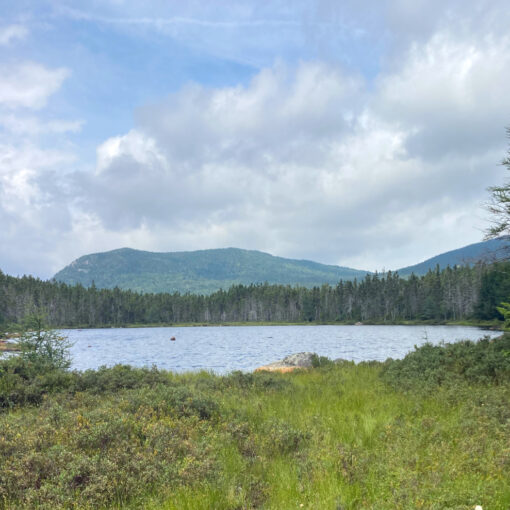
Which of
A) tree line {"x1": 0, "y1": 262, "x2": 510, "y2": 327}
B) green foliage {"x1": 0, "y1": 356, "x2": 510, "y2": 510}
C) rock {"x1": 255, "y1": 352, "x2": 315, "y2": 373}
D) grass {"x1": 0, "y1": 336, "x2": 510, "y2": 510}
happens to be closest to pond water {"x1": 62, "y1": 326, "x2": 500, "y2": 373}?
rock {"x1": 255, "y1": 352, "x2": 315, "y2": 373}

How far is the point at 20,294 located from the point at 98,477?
6497 inches

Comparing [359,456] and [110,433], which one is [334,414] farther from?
[110,433]

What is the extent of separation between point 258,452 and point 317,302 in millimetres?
176382

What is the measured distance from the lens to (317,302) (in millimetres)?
182125

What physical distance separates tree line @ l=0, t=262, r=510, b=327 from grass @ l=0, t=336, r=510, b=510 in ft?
353

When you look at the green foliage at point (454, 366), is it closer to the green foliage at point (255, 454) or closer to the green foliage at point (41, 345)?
the green foliage at point (255, 454)

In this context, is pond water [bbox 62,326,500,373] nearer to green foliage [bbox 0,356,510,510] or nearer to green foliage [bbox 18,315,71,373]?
green foliage [bbox 18,315,71,373]

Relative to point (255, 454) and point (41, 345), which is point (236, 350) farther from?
point (255, 454)

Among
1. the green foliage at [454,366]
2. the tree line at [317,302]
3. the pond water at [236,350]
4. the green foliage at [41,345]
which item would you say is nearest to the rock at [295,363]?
the pond water at [236,350]

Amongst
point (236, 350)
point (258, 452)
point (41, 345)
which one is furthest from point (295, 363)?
point (236, 350)

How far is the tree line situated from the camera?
5384 inches

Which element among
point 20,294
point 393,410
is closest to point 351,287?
point 20,294

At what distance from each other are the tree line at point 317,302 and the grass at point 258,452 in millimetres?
107586

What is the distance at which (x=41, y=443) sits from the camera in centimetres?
820
